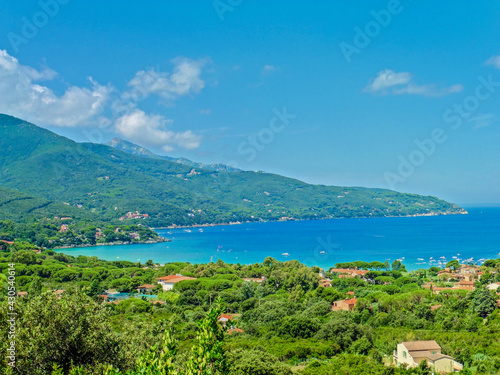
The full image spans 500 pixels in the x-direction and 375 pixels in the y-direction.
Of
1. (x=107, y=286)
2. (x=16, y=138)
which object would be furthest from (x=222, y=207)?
(x=107, y=286)

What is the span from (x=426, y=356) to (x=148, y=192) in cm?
12108

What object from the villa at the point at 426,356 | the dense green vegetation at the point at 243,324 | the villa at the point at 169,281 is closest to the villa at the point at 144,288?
the dense green vegetation at the point at 243,324

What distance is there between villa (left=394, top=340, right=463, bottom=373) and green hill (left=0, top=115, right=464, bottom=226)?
77.1 m

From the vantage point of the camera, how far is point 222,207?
139000 mm

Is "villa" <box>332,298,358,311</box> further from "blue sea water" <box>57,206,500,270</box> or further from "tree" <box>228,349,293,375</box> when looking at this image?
"blue sea water" <box>57,206,500,270</box>

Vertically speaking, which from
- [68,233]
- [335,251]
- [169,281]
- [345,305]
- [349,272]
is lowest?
[169,281]

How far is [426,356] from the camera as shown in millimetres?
12703

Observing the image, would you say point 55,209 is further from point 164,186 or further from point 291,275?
point 291,275

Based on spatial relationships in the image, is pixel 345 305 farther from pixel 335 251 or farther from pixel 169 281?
pixel 335 251

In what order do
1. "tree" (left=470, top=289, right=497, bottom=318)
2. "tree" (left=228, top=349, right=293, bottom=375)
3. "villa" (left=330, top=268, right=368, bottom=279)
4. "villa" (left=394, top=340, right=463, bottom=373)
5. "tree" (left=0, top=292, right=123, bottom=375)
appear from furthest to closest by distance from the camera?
"villa" (left=330, top=268, right=368, bottom=279), "tree" (left=470, top=289, right=497, bottom=318), "villa" (left=394, top=340, right=463, bottom=373), "tree" (left=228, top=349, right=293, bottom=375), "tree" (left=0, top=292, right=123, bottom=375)

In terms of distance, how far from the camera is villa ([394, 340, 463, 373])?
12.1 m

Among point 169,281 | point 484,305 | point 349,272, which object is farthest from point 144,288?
point 484,305

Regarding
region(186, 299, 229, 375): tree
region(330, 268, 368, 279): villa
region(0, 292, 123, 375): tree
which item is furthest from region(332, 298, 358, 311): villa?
region(186, 299, 229, 375): tree

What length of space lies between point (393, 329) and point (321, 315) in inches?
150
